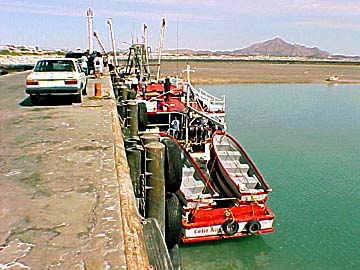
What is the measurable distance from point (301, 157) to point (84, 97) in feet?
45.9

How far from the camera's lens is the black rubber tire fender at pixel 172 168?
7371mm

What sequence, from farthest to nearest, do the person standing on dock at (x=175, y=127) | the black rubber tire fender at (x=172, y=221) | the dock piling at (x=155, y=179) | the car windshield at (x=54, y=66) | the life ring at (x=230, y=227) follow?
the person standing on dock at (x=175, y=127) < the life ring at (x=230, y=227) < the car windshield at (x=54, y=66) < the black rubber tire fender at (x=172, y=221) < the dock piling at (x=155, y=179)

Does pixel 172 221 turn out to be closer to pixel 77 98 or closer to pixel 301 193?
pixel 77 98

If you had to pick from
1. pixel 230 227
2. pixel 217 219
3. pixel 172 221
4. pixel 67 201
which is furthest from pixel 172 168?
pixel 230 227

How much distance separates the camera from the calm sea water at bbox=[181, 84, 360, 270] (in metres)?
12.9

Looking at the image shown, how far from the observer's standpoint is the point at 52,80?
12016 millimetres

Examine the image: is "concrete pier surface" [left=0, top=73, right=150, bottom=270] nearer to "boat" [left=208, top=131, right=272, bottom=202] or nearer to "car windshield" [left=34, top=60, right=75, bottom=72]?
"car windshield" [left=34, top=60, right=75, bottom=72]

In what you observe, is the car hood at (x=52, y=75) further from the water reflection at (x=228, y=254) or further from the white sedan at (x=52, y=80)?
the water reflection at (x=228, y=254)

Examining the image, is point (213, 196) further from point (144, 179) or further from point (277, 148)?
point (277, 148)

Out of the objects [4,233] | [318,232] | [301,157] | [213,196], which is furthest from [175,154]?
[301,157]

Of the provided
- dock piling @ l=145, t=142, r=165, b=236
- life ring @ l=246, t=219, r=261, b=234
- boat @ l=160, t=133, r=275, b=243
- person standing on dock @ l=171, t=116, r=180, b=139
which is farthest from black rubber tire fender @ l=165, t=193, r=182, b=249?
person standing on dock @ l=171, t=116, r=180, b=139

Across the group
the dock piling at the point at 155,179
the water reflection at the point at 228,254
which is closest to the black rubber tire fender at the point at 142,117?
the water reflection at the point at 228,254

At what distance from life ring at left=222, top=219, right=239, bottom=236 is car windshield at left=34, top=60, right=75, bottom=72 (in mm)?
6621

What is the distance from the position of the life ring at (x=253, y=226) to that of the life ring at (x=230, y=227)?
0.40m
